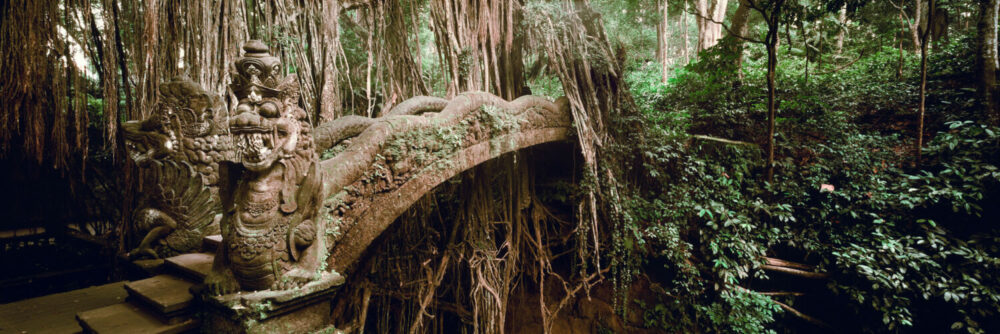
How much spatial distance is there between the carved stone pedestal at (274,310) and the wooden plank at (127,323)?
0.41ft

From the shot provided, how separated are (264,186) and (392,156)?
2.44 ft

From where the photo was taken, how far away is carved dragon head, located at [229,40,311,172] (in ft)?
6.23

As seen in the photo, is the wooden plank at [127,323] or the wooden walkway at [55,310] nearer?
the wooden plank at [127,323]

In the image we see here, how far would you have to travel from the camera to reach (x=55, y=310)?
2709 millimetres

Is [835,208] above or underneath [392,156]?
underneath

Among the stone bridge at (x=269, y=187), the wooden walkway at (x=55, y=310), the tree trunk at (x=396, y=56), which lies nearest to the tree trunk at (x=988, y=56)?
the stone bridge at (x=269, y=187)

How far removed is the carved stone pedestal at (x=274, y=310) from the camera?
6.18 ft

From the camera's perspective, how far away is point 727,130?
5.50m

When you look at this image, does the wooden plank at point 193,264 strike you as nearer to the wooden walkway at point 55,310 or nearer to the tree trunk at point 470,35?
the wooden walkway at point 55,310

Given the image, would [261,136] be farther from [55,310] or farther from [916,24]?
[916,24]

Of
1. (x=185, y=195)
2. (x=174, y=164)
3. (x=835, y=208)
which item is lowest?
(x=835, y=208)

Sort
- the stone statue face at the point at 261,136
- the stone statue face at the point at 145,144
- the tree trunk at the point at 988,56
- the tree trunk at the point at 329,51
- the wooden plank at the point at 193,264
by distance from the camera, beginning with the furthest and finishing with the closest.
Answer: the tree trunk at the point at 988,56 → the tree trunk at the point at 329,51 → the stone statue face at the point at 145,144 → the wooden plank at the point at 193,264 → the stone statue face at the point at 261,136

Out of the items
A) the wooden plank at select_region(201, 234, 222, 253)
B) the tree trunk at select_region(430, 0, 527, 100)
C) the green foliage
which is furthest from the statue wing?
the green foliage

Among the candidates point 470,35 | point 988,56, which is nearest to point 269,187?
point 470,35
